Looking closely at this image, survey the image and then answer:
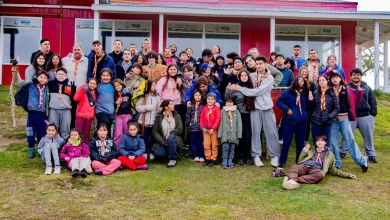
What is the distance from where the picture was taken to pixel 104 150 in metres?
6.23

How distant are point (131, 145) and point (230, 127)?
5.44 feet

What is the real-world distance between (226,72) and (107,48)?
30.9 feet

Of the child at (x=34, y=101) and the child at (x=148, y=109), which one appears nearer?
the child at (x=34, y=101)

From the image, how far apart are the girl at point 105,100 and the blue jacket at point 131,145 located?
17.2 inches

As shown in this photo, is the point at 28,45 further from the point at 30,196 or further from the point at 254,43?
the point at 30,196

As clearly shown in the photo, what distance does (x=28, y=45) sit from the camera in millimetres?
15727

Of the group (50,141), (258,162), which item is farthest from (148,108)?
(258,162)

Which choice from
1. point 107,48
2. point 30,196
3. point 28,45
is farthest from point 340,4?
point 30,196

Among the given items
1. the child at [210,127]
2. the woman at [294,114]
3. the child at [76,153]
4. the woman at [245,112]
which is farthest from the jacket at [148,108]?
the woman at [294,114]

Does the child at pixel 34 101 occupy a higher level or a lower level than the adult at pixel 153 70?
lower

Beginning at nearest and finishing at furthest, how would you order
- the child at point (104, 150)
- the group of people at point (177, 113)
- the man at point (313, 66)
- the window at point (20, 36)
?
the child at point (104, 150) → the group of people at point (177, 113) → the man at point (313, 66) → the window at point (20, 36)

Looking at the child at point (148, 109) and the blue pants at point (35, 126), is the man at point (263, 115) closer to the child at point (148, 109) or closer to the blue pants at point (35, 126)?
the child at point (148, 109)

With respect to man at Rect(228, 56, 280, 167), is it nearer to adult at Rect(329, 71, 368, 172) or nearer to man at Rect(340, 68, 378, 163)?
adult at Rect(329, 71, 368, 172)

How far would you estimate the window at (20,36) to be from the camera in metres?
15.6
